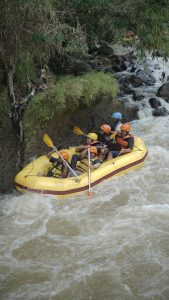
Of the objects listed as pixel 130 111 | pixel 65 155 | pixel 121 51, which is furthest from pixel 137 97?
pixel 65 155

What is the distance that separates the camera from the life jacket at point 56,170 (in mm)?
8156

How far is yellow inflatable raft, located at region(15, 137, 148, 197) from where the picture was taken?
769 cm

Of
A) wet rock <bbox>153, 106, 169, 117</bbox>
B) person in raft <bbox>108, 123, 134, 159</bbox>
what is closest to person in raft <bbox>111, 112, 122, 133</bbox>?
person in raft <bbox>108, 123, 134, 159</bbox>

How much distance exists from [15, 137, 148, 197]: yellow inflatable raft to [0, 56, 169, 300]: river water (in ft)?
0.51

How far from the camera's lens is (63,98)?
9.30m

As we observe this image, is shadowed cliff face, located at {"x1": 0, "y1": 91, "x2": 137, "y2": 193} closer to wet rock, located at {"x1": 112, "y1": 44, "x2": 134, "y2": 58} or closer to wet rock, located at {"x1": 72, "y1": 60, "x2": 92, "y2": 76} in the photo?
wet rock, located at {"x1": 72, "y1": 60, "x2": 92, "y2": 76}

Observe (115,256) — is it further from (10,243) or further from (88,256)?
(10,243)

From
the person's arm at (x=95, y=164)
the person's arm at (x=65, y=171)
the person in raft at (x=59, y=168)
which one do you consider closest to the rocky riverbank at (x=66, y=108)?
the person in raft at (x=59, y=168)

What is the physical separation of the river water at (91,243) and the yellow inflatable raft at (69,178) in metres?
0.16

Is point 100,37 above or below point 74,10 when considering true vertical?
below

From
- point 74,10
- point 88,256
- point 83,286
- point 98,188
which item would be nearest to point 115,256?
point 88,256

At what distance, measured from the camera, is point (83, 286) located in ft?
17.9

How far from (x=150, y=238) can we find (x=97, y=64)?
767 centimetres

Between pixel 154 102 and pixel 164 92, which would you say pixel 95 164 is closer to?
pixel 154 102
